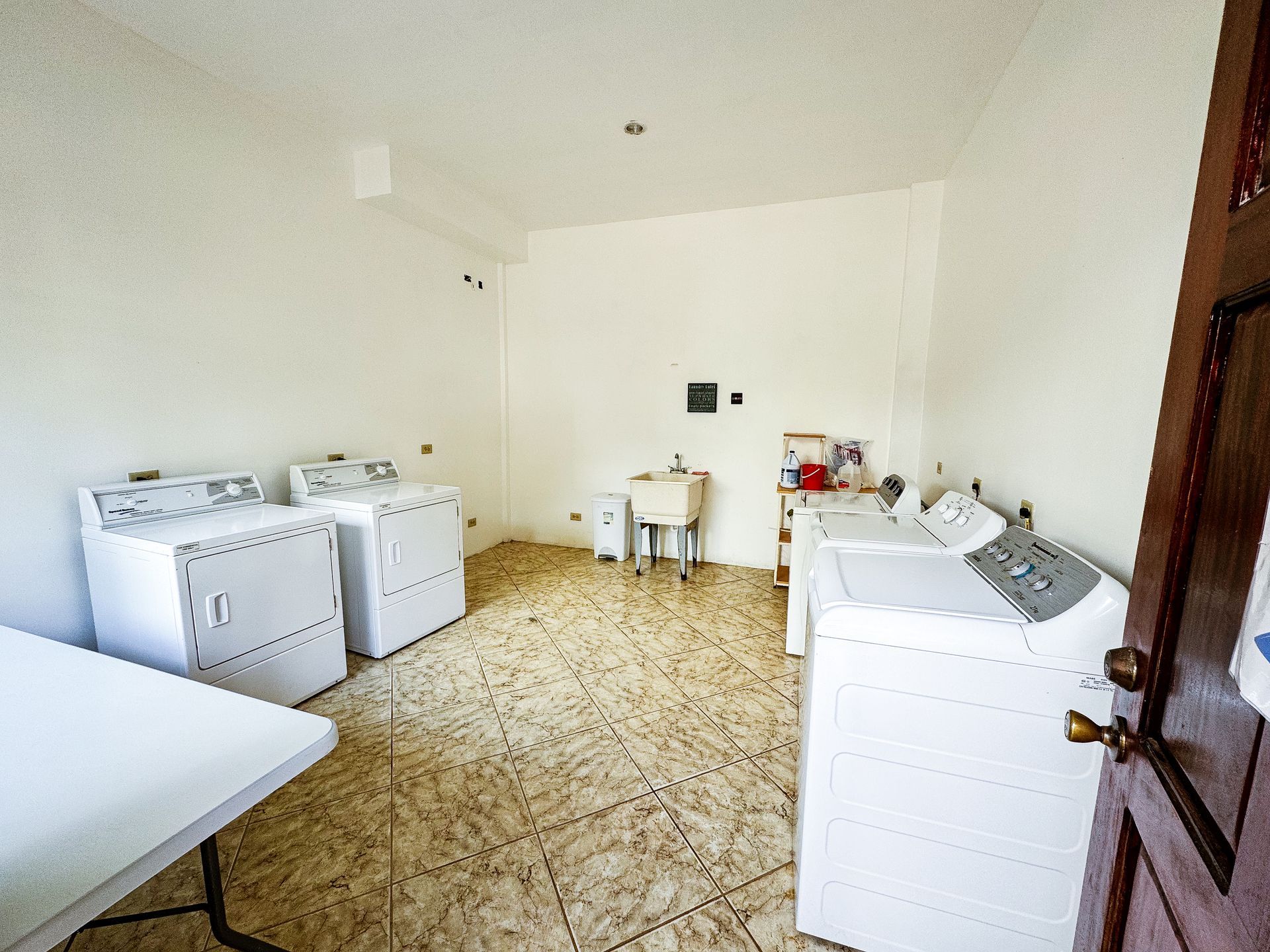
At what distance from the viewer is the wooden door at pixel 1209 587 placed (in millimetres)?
454

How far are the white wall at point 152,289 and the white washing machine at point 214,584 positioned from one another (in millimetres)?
165

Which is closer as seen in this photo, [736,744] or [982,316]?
[736,744]

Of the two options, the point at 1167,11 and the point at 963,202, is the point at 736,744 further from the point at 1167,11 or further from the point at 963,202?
the point at 963,202

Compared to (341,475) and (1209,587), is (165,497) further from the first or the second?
(1209,587)

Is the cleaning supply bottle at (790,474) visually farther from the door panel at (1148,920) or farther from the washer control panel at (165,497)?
the washer control panel at (165,497)

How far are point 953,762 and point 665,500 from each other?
277 centimetres

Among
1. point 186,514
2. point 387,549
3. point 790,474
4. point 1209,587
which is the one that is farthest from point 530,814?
point 790,474

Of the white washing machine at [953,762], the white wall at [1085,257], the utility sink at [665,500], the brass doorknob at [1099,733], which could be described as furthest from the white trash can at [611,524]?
the brass doorknob at [1099,733]

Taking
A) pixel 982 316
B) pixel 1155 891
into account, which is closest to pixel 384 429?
pixel 982 316

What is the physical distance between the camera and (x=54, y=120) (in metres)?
1.83

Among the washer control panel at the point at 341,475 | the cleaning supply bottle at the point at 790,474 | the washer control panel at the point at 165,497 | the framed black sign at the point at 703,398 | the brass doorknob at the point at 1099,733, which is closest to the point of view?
the brass doorknob at the point at 1099,733

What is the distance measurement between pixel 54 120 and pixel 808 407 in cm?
411

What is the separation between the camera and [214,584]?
6.12ft

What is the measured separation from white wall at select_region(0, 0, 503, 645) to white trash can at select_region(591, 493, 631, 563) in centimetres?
178
